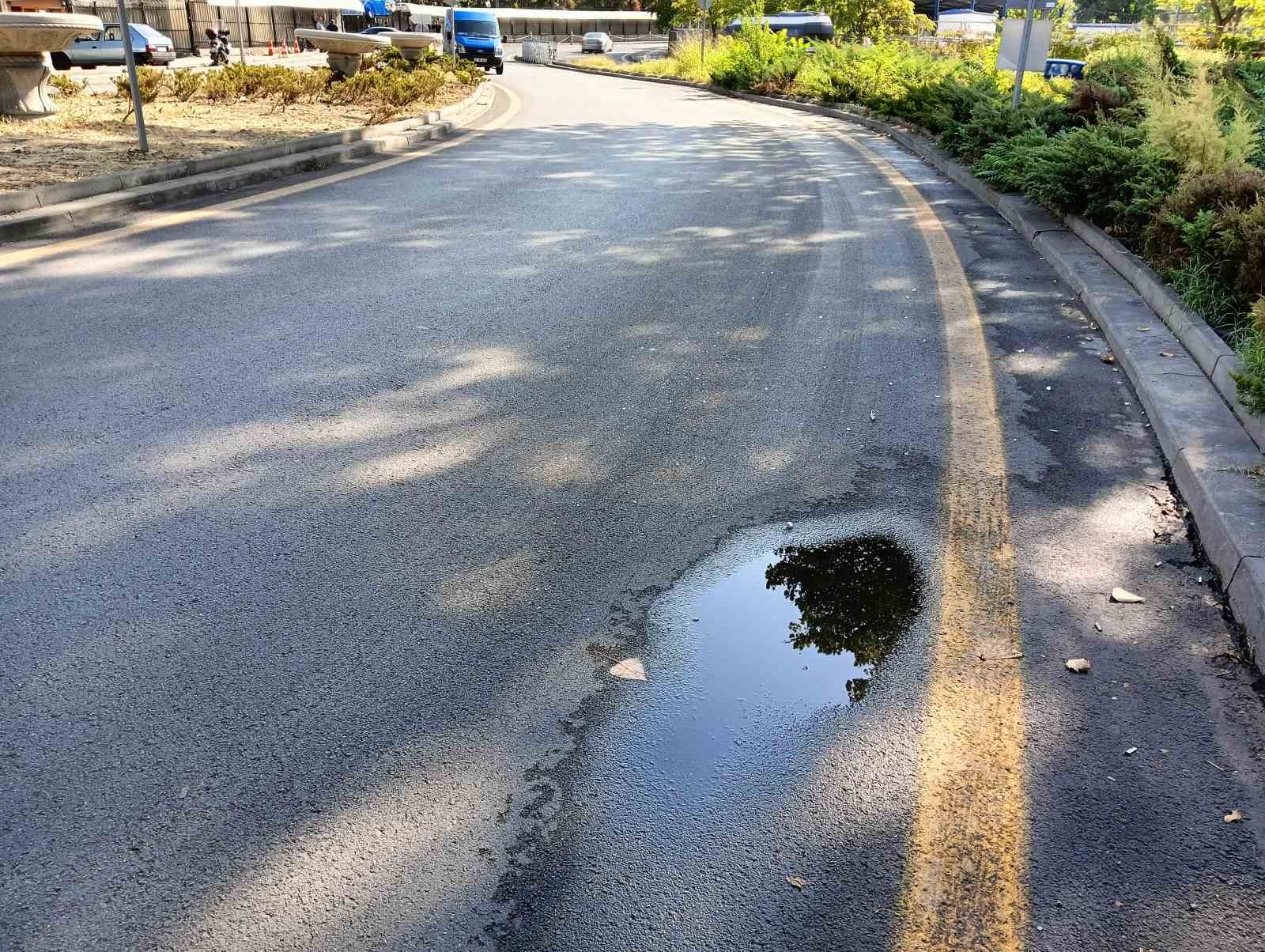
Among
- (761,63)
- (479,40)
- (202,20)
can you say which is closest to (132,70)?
(761,63)

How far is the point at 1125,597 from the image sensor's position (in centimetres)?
351

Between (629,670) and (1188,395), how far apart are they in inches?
141

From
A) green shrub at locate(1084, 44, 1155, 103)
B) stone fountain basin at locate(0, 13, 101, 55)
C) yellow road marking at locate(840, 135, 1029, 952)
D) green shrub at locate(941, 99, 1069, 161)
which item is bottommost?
yellow road marking at locate(840, 135, 1029, 952)

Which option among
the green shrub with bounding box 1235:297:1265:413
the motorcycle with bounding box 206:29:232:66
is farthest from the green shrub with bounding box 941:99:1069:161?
the motorcycle with bounding box 206:29:232:66

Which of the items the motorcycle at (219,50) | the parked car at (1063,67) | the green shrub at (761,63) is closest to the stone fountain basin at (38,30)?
the parked car at (1063,67)

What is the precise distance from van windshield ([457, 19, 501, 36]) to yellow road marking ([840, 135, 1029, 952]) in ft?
140

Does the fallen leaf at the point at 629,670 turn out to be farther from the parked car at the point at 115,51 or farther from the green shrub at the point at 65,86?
the parked car at the point at 115,51

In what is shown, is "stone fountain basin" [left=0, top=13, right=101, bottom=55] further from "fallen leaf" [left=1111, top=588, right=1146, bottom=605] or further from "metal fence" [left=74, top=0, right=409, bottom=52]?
"metal fence" [left=74, top=0, right=409, bottom=52]

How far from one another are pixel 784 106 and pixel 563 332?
22113 millimetres

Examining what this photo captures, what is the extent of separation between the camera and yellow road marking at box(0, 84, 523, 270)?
24.8 feet

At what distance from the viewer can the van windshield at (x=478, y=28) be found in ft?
140

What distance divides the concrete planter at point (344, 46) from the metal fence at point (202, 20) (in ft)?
88.3

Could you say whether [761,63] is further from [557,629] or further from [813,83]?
[557,629]

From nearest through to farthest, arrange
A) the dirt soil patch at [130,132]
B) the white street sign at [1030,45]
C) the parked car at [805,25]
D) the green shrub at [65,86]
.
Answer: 1. the dirt soil patch at [130,132]
2. the white street sign at [1030,45]
3. the green shrub at [65,86]
4. the parked car at [805,25]
